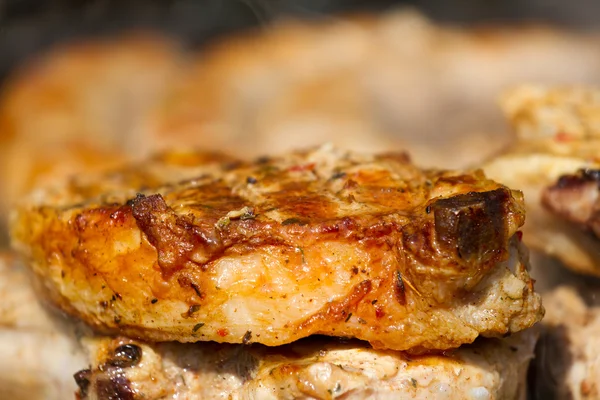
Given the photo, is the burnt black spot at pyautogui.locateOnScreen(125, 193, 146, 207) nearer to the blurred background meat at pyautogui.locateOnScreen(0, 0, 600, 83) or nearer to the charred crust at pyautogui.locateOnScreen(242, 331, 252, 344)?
the charred crust at pyautogui.locateOnScreen(242, 331, 252, 344)

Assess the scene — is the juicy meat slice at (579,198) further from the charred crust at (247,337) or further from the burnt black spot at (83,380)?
the burnt black spot at (83,380)

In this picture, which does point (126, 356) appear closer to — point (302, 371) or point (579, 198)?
point (302, 371)

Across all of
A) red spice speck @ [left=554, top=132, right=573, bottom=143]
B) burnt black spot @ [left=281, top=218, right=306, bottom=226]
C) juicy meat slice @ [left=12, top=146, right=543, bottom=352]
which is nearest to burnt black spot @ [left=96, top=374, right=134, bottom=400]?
juicy meat slice @ [left=12, top=146, right=543, bottom=352]

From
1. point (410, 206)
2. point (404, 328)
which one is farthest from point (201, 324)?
point (410, 206)

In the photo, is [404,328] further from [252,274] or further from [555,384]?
[555,384]

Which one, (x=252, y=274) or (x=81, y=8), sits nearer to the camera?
(x=252, y=274)
